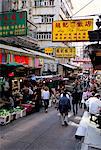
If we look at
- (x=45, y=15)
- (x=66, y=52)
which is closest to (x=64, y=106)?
(x=66, y=52)

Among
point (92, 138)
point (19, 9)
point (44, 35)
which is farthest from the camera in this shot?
point (44, 35)

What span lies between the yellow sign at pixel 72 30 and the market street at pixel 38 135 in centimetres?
623

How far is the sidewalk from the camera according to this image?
11766 millimetres

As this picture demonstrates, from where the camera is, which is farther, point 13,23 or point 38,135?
point 13,23

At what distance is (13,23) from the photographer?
63.0ft

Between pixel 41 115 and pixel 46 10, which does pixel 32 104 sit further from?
pixel 46 10

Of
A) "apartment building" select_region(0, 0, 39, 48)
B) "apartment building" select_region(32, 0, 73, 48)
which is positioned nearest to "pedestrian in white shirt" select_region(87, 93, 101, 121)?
"apartment building" select_region(0, 0, 39, 48)

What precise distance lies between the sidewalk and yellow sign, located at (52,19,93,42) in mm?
8908

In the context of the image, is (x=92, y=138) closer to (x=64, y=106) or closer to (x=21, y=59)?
(x=64, y=106)

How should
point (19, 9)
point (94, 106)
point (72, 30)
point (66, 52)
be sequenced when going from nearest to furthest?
1. point (94, 106)
2. point (72, 30)
3. point (19, 9)
4. point (66, 52)

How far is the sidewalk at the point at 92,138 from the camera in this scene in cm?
1177

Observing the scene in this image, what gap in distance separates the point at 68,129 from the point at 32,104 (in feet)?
21.5

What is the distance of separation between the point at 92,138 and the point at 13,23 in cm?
866

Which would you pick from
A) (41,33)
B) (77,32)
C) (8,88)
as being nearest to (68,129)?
(8,88)
